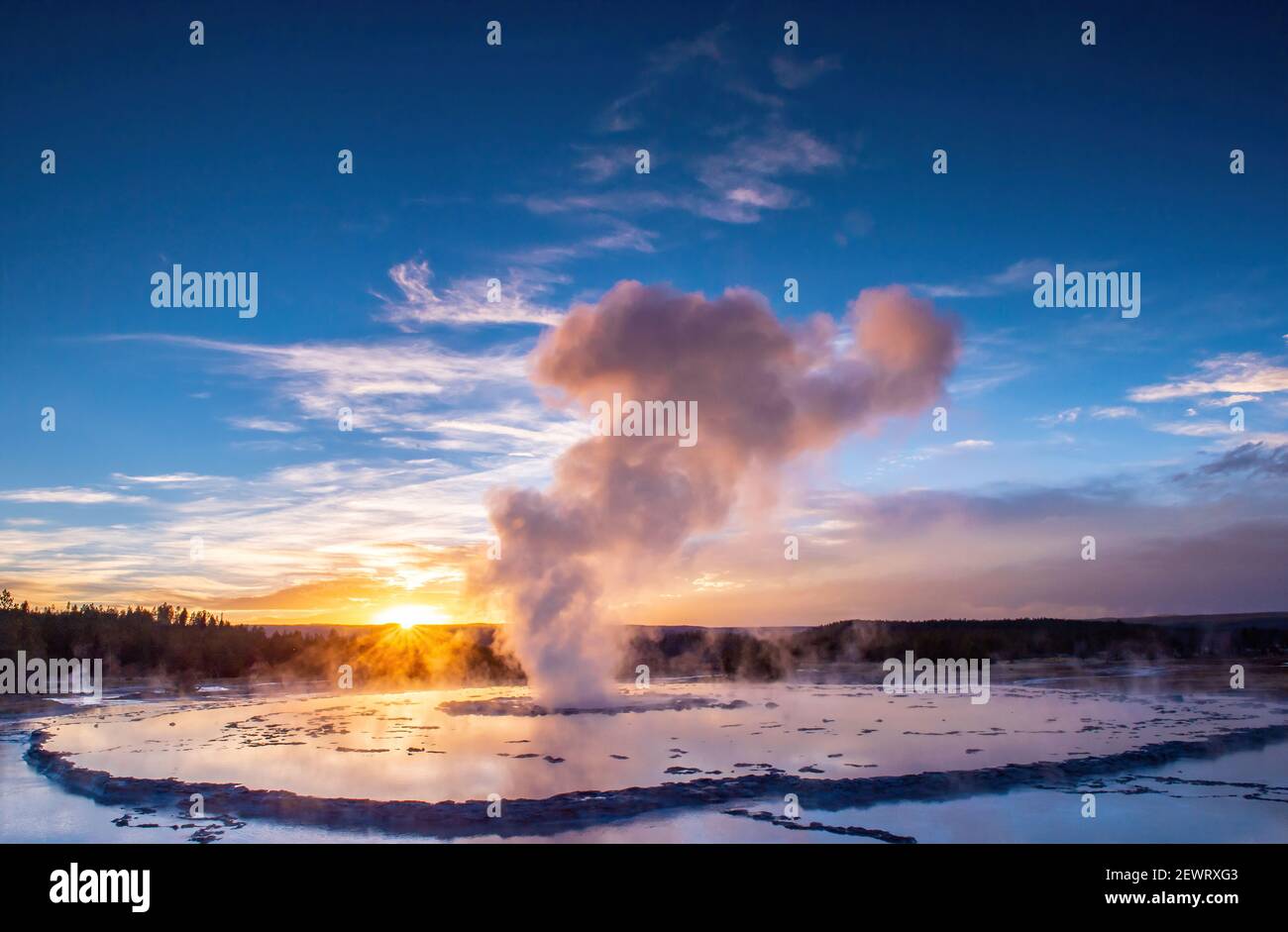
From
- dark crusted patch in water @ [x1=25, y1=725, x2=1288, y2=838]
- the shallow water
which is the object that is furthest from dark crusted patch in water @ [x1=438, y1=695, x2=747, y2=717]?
dark crusted patch in water @ [x1=25, y1=725, x2=1288, y2=838]

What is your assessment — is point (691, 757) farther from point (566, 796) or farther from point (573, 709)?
point (573, 709)

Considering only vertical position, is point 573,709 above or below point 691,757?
below

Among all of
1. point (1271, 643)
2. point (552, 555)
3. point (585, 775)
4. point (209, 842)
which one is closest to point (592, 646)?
point (552, 555)

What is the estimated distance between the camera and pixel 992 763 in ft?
51.7

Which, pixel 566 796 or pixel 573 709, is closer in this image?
pixel 566 796

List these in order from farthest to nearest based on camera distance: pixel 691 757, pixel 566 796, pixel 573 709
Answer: pixel 573 709, pixel 691 757, pixel 566 796

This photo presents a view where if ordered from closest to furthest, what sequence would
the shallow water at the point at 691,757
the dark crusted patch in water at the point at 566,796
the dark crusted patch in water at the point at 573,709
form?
the shallow water at the point at 691,757 < the dark crusted patch in water at the point at 566,796 < the dark crusted patch in water at the point at 573,709

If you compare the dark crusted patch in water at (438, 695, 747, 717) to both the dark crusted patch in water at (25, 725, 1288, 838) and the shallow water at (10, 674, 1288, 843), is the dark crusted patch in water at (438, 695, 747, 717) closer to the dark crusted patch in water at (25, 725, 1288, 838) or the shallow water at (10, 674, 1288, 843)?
the shallow water at (10, 674, 1288, 843)

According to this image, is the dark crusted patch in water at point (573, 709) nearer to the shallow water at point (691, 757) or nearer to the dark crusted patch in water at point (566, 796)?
the shallow water at point (691, 757)

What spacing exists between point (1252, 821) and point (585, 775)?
963 cm

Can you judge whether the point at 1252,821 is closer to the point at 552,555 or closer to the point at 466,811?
the point at 466,811

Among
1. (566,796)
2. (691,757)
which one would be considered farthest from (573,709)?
(566,796)

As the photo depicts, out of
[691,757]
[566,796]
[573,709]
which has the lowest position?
[573,709]

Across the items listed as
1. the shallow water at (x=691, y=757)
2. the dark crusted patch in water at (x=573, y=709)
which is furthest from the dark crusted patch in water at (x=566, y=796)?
the dark crusted patch in water at (x=573, y=709)
